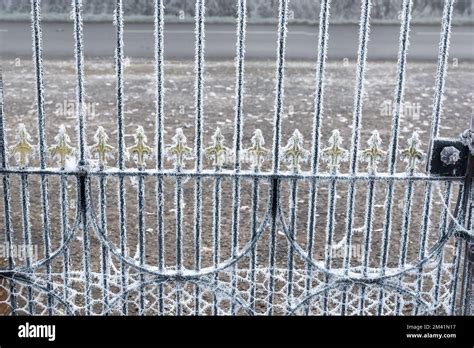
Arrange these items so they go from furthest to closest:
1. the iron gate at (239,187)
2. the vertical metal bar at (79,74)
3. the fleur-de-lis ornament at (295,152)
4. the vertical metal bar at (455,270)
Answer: the vertical metal bar at (455,270)
the fleur-de-lis ornament at (295,152)
the iron gate at (239,187)
the vertical metal bar at (79,74)

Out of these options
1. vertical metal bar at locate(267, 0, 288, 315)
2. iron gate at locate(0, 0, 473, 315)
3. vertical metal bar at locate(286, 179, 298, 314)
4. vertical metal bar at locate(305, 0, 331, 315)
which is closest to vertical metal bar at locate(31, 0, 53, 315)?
iron gate at locate(0, 0, 473, 315)

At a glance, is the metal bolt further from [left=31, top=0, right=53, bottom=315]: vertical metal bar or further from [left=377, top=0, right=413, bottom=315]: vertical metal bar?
[left=31, top=0, right=53, bottom=315]: vertical metal bar

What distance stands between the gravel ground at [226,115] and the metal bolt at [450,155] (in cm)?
191

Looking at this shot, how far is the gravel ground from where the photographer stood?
6.62m

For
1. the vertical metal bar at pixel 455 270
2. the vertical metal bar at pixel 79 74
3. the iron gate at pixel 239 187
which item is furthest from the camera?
the vertical metal bar at pixel 455 270

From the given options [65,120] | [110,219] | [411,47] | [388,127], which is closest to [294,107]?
[388,127]

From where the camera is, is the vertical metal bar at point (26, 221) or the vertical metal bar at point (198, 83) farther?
the vertical metal bar at point (26, 221)

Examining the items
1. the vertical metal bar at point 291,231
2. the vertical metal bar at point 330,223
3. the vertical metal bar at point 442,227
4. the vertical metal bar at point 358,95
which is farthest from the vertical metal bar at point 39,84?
the vertical metal bar at point 442,227

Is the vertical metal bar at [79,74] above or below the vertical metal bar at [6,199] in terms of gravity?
above

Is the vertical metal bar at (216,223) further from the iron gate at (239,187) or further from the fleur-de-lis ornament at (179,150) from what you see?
the fleur-de-lis ornament at (179,150)

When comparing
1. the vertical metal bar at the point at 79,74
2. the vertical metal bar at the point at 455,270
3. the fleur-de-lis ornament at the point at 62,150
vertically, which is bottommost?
the vertical metal bar at the point at 455,270

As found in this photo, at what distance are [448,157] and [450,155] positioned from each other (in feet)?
0.06

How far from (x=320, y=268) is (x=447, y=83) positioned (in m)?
8.74

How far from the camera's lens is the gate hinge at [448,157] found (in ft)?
14.3
